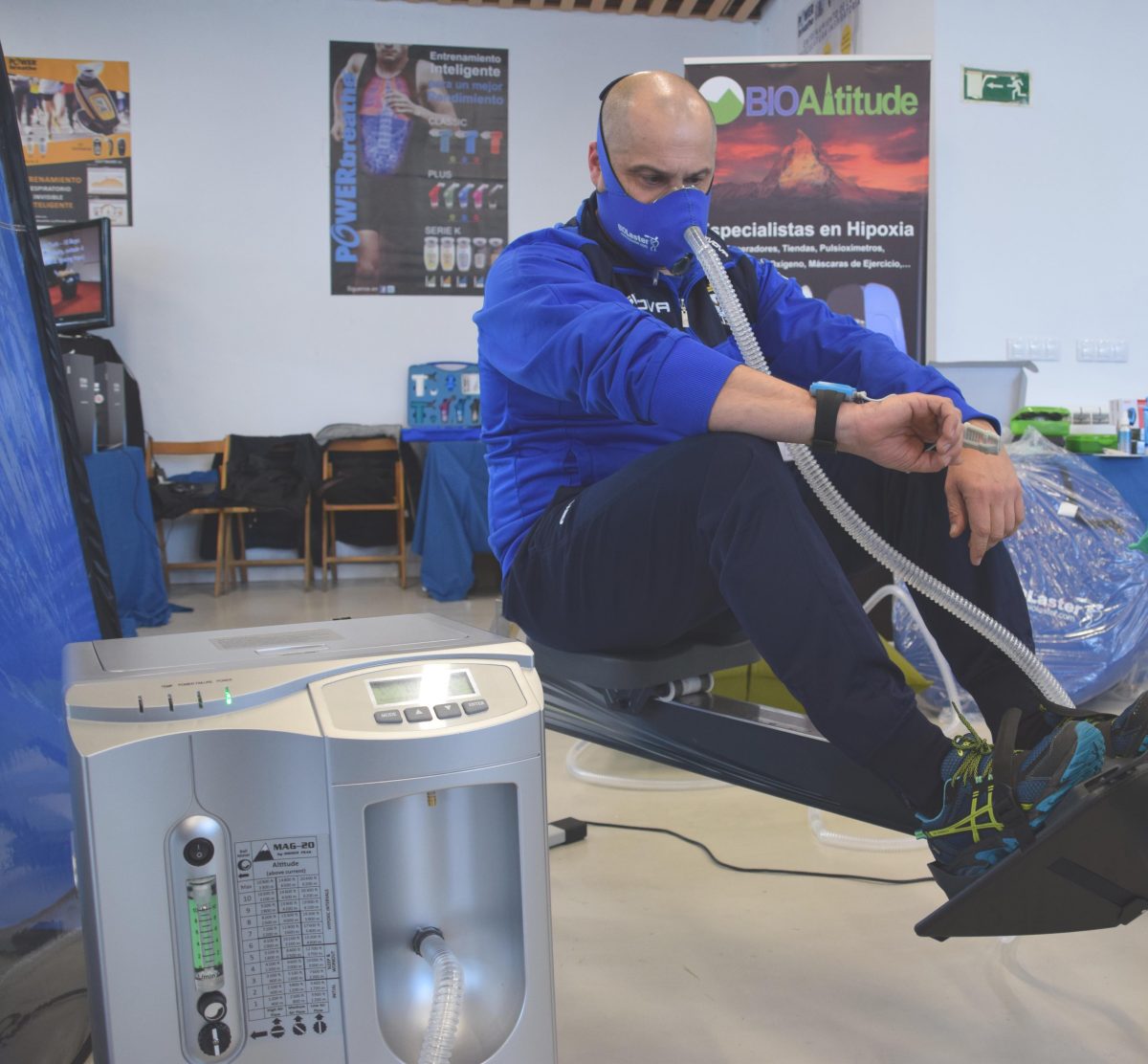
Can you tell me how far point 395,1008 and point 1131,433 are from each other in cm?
336

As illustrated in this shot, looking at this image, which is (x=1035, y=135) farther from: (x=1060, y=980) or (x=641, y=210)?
(x=1060, y=980)

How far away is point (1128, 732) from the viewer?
1.00 meters

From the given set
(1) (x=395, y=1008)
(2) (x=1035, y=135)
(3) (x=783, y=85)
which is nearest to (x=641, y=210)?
(1) (x=395, y=1008)

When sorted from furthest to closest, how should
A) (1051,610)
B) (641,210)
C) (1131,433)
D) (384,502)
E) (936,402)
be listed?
(384,502) < (1131,433) < (1051,610) < (641,210) < (936,402)

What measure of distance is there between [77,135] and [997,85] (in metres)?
4.43

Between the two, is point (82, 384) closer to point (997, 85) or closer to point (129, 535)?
point (129, 535)

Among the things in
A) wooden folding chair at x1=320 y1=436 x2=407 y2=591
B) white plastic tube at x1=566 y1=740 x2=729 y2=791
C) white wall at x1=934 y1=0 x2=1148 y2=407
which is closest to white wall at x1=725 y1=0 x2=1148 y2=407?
white wall at x1=934 y1=0 x2=1148 y2=407

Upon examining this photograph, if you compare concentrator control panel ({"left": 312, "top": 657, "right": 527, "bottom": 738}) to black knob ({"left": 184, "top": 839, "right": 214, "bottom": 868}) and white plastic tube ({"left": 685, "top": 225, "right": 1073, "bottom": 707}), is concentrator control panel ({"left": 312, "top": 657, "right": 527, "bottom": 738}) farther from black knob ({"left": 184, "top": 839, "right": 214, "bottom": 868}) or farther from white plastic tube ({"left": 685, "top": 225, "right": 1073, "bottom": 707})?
white plastic tube ({"left": 685, "top": 225, "right": 1073, "bottom": 707})

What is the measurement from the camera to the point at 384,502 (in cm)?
525

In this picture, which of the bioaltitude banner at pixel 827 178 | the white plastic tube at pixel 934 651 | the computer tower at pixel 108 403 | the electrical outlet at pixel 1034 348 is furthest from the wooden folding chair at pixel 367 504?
the white plastic tube at pixel 934 651

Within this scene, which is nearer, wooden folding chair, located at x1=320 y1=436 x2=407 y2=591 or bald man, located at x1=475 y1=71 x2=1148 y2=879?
bald man, located at x1=475 y1=71 x2=1148 y2=879

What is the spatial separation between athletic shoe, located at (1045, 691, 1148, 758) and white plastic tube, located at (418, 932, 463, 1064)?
2.03 feet

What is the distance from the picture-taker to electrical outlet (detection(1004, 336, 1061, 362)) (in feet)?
13.5

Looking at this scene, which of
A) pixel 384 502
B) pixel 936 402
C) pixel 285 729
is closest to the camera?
pixel 285 729
